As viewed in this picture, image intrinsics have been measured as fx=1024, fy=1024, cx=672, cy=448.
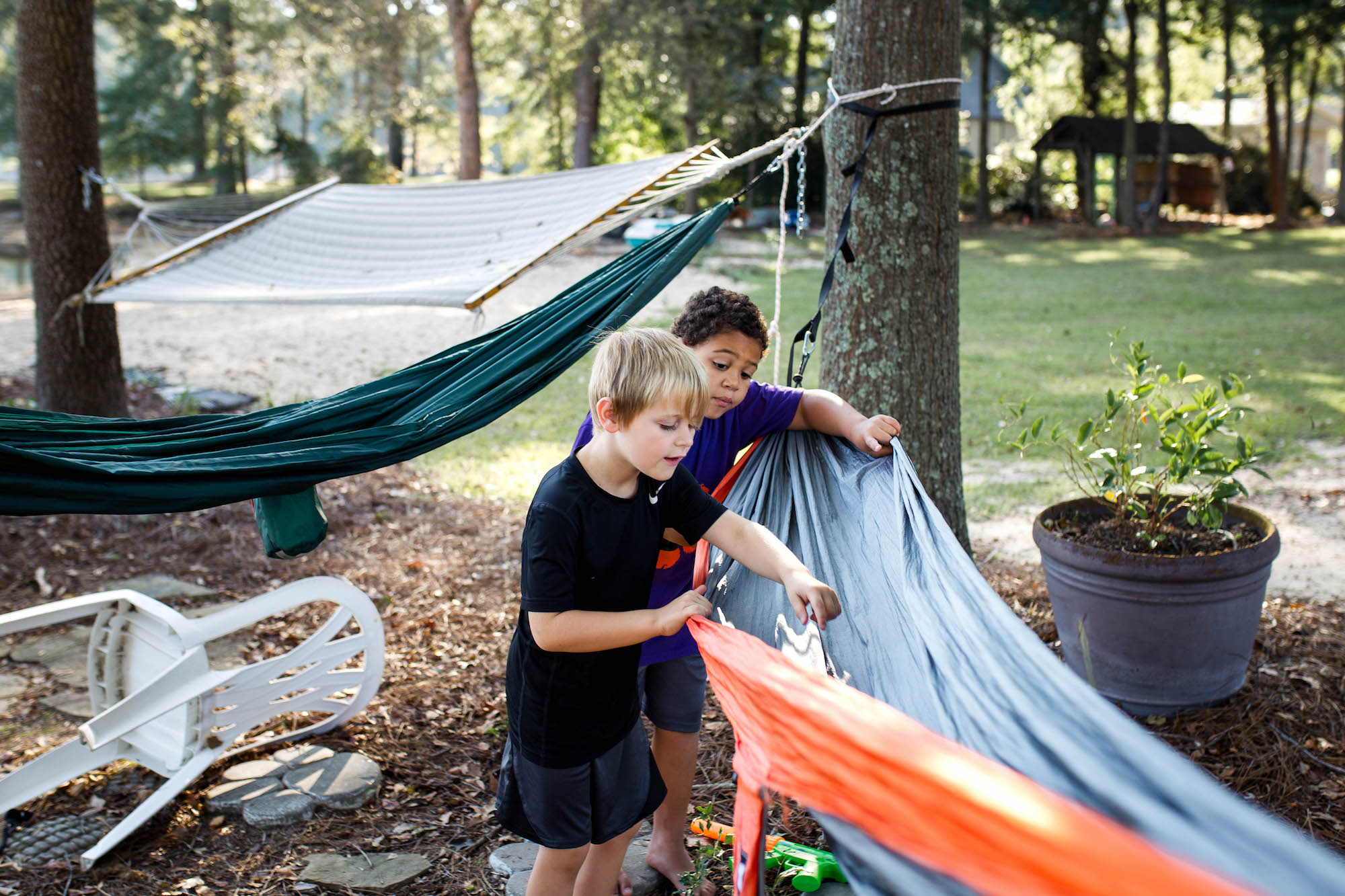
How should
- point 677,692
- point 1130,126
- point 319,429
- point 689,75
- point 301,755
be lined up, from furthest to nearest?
1. point 1130,126
2. point 689,75
3. point 301,755
4. point 319,429
5. point 677,692

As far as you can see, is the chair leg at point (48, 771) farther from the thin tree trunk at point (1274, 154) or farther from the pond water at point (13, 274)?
the thin tree trunk at point (1274, 154)

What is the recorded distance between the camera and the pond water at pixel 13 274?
459 inches

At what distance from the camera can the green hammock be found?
160 centimetres

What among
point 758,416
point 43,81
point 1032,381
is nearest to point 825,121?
point 758,416

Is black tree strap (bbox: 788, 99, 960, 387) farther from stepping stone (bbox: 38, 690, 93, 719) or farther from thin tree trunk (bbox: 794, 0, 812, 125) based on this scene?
thin tree trunk (bbox: 794, 0, 812, 125)

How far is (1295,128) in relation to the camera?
1245 inches

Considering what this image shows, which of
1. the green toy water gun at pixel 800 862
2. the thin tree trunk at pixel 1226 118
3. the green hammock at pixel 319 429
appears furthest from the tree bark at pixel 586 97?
the green toy water gun at pixel 800 862

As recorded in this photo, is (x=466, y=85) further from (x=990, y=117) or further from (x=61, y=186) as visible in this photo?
(x=990, y=117)

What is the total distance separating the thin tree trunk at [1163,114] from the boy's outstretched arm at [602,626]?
17762 mm

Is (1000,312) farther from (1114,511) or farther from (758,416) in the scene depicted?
(758,416)

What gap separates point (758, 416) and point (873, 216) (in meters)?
0.97

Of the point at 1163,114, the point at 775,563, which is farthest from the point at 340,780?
the point at 1163,114

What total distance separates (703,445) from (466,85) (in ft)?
39.0

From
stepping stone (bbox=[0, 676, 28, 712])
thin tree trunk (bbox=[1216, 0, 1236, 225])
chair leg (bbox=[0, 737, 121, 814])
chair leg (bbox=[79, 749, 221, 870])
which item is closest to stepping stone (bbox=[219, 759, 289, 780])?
chair leg (bbox=[79, 749, 221, 870])
